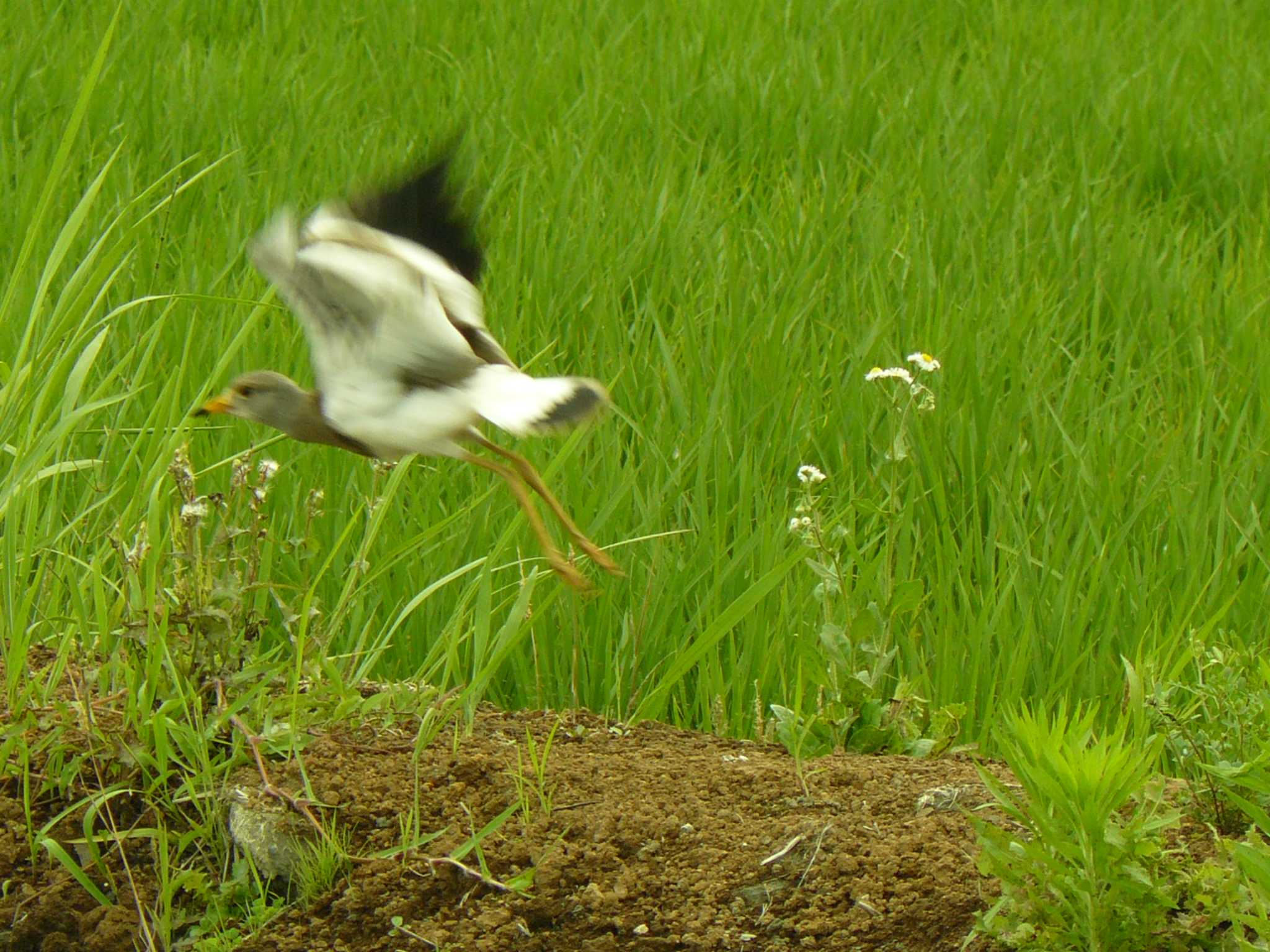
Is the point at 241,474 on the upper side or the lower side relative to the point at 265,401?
lower

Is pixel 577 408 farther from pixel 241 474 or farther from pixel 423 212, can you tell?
pixel 241 474

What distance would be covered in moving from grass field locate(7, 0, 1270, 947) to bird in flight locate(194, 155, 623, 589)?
0.84 feet

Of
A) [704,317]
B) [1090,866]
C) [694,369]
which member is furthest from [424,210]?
[704,317]

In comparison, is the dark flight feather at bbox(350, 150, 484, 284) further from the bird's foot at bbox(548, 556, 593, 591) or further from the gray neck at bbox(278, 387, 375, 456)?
the bird's foot at bbox(548, 556, 593, 591)

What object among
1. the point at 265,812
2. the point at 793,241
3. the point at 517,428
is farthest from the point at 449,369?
the point at 793,241

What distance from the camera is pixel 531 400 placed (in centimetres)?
208

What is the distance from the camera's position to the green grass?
280cm

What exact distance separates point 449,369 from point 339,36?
467cm

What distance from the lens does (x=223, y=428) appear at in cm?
347

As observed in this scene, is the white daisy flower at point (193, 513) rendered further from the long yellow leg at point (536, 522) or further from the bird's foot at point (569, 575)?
the bird's foot at point (569, 575)

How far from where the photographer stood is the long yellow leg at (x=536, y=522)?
2.20 m

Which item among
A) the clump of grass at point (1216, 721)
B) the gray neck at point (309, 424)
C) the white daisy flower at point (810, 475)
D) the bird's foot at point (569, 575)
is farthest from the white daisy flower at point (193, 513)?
the clump of grass at point (1216, 721)

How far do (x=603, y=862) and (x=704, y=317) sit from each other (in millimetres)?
2184

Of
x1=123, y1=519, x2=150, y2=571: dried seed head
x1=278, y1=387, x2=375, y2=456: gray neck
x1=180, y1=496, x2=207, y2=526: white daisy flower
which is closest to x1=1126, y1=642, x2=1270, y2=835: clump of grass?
x1=278, y1=387, x2=375, y2=456: gray neck
